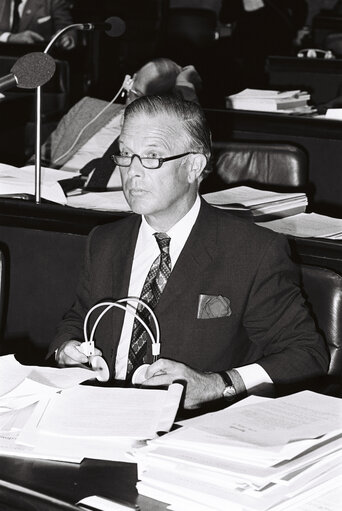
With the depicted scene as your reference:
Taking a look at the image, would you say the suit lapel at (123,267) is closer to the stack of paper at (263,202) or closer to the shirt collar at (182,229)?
the shirt collar at (182,229)

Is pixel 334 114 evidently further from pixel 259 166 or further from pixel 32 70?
pixel 32 70

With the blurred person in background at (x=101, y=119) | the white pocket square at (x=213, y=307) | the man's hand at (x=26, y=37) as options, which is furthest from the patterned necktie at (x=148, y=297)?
the man's hand at (x=26, y=37)

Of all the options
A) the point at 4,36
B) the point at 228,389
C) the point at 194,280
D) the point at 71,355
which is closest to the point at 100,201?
the point at 194,280

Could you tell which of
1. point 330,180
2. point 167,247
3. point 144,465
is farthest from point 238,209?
point 330,180

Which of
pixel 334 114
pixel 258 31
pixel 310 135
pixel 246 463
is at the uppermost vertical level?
pixel 258 31

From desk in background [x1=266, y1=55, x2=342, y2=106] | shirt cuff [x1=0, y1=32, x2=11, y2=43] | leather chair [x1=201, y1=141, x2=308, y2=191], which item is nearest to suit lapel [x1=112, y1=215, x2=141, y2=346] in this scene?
leather chair [x1=201, y1=141, x2=308, y2=191]

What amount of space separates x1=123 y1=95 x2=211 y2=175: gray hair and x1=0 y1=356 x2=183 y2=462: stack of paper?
0.67m

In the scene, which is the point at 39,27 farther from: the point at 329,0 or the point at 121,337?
the point at 121,337

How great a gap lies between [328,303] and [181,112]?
566 millimetres

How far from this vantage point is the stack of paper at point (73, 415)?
1.56 meters

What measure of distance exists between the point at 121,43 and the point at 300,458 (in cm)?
824

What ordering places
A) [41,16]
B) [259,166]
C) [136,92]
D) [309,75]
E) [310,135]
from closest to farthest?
[259,166] → [136,92] → [310,135] → [309,75] → [41,16]

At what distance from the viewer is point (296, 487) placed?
53.4 inches

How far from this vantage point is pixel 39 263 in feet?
9.03
